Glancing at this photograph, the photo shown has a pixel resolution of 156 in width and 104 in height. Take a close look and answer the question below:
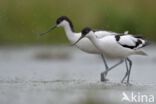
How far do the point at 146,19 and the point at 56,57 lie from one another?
141 inches

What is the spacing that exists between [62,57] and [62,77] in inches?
140

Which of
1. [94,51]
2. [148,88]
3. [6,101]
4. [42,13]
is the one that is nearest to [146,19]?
[42,13]

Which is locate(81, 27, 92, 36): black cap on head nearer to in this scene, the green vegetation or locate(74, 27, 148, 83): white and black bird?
locate(74, 27, 148, 83): white and black bird

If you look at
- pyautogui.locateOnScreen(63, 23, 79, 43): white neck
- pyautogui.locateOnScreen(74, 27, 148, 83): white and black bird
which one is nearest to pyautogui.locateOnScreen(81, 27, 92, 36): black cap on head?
pyautogui.locateOnScreen(74, 27, 148, 83): white and black bird

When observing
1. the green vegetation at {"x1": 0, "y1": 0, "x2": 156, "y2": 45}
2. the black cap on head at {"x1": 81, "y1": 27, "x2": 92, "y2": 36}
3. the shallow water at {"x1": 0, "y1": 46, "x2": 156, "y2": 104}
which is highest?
the green vegetation at {"x1": 0, "y1": 0, "x2": 156, "y2": 45}

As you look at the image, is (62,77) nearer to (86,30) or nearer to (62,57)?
(86,30)

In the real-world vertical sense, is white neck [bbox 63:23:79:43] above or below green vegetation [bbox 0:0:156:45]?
below

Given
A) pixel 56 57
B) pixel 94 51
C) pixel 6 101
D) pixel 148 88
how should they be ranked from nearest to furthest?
pixel 6 101 → pixel 148 88 → pixel 94 51 → pixel 56 57

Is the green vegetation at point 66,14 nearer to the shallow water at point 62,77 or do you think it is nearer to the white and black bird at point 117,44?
the shallow water at point 62,77

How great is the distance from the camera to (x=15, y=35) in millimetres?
20141

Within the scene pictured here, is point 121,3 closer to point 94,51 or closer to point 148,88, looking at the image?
point 94,51

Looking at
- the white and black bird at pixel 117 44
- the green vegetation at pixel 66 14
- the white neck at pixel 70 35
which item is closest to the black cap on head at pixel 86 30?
the white and black bird at pixel 117 44

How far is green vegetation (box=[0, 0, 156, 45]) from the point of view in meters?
20.1

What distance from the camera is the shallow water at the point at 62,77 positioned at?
1135cm
